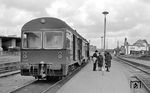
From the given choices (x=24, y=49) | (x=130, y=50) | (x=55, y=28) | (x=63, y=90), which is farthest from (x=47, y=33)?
(x=130, y=50)

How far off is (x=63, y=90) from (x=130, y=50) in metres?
118

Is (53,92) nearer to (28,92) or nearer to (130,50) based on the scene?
(28,92)

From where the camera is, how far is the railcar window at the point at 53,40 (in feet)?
51.2

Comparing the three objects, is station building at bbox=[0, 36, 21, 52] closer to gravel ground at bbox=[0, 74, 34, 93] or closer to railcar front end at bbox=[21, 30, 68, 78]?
gravel ground at bbox=[0, 74, 34, 93]

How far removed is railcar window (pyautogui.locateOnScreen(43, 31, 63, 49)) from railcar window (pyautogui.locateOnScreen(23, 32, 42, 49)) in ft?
1.19

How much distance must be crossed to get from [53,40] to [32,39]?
1.19 meters

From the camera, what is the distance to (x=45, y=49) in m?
15.6

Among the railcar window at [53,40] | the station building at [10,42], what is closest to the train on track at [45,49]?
the railcar window at [53,40]

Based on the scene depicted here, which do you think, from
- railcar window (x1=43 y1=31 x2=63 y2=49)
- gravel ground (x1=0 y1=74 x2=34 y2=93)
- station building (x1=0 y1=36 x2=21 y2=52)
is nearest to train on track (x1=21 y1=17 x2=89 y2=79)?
railcar window (x1=43 y1=31 x2=63 y2=49)

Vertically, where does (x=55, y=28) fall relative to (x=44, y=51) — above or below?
above

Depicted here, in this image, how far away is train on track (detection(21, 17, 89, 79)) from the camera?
1545 cm

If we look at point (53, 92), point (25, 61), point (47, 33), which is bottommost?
point (53, 92)

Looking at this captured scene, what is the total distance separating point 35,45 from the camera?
621 inches

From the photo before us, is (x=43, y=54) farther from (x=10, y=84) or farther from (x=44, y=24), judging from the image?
(x=10, y=84)
